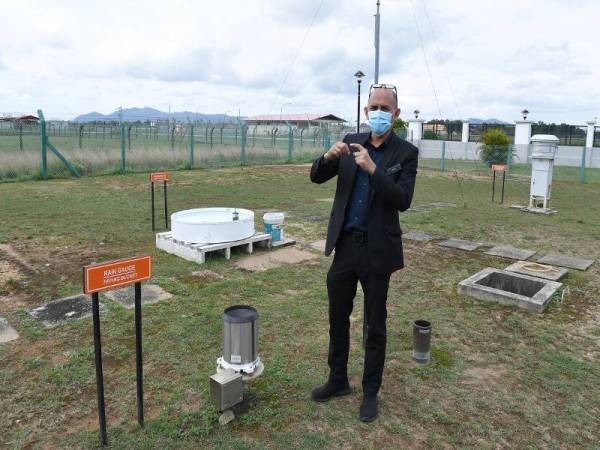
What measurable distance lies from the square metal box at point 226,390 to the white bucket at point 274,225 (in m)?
4.34

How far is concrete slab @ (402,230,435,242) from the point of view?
27.2 feet

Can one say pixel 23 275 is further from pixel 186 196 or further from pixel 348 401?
pixel 186 196

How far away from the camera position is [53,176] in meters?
15.3

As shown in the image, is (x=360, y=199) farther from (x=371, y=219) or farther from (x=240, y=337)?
(x=240, y=337)

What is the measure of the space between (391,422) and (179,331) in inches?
81.2

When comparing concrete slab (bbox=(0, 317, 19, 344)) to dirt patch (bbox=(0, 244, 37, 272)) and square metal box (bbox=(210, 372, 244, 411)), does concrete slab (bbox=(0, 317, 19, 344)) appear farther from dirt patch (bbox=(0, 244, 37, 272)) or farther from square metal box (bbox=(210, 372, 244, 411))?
square metal box (bbox=(210, 372, 244, 411))

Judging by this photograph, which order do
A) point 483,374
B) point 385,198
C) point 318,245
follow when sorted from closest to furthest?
point 385,198, point 483,374, point 318,245

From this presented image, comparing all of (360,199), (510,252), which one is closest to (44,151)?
(510,252)

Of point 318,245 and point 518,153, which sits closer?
point 318,245

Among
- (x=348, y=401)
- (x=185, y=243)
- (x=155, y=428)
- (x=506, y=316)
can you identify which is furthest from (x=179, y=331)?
(x=506, y=316)

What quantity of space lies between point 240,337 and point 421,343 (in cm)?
151

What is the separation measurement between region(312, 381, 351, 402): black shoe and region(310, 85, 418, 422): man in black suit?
242mm

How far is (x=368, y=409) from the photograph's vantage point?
10.2 feet

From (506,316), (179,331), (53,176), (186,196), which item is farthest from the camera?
(53,176)
